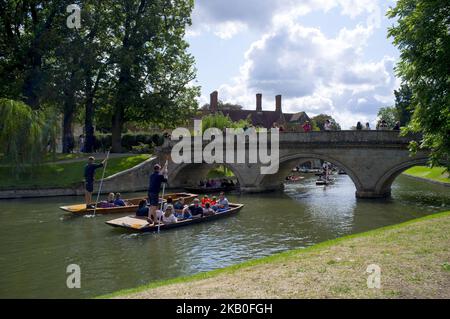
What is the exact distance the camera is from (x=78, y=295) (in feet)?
30.6

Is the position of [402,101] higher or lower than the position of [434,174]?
higher

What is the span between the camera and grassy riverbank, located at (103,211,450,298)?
662 cm

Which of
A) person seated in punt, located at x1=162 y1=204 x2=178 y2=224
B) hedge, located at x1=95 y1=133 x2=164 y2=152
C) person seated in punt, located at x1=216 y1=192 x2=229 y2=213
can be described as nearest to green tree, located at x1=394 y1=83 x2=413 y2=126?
hedge, located at x1=95 y1=133 x2=164 y2=152

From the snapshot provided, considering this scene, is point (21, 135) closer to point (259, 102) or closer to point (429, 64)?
point (429, 64)

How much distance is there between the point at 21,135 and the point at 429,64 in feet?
73.5

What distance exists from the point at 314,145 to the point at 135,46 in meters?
16.3

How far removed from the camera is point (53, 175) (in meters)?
29.0

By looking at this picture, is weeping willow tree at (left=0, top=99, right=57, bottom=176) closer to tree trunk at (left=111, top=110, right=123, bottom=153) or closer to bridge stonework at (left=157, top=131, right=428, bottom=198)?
tree trunk at (left=111, top=110, right=123, bottom=153)

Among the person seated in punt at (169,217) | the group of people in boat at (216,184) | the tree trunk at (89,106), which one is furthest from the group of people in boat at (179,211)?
the tree trunk at (89,106)

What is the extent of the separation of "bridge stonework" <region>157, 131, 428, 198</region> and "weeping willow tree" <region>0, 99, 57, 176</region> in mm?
12767

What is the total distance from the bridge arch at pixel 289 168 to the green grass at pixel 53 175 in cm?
981

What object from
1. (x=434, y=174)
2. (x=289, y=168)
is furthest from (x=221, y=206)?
(x=434, y=174)
